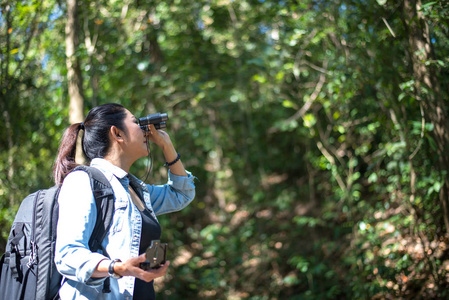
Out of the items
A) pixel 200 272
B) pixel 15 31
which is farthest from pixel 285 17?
pixel 200 272

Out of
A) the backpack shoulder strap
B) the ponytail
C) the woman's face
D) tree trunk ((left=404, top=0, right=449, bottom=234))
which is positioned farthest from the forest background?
the backpack shoulder strap

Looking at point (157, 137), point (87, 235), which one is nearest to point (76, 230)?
point (87, 235)

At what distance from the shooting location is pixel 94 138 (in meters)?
1.88

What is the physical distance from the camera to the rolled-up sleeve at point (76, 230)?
150 centimetres

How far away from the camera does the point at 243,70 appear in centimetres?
568

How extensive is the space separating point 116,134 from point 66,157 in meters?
0.24

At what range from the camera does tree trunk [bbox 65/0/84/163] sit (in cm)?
356

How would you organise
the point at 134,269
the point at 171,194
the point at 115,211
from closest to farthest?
the point at 134,269, the point at 115,211, the point at 171,194

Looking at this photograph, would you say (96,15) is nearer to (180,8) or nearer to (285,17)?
(180,8)

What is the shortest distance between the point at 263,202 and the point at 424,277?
3061 millimetres

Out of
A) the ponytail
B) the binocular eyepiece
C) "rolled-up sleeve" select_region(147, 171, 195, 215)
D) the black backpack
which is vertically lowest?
"rolled-up sleeve" select_region(147, 171, 195, 215)

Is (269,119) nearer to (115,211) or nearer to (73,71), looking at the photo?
(73,71)

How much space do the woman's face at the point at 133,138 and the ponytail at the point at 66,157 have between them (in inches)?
8.8

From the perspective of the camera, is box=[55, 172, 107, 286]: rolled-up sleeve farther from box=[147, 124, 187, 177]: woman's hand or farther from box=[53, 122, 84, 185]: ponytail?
box=[147, 124, 187, 177]: woman's hand
